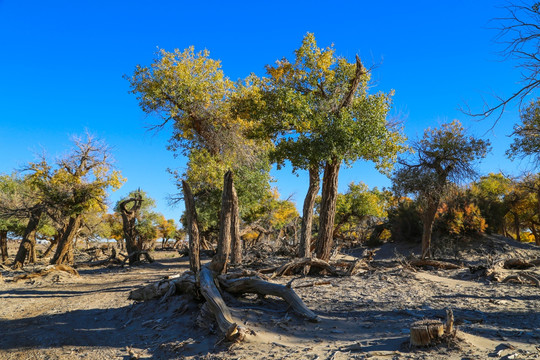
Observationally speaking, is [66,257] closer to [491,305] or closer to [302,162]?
[302,162]

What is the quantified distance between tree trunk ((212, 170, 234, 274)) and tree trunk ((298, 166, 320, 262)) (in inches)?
145

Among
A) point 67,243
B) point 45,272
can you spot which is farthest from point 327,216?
point 67,243

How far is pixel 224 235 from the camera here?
381 inches

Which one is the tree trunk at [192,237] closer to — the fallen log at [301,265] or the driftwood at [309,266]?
the driftwood at [309,266]

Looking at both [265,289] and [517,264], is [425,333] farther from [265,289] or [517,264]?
[517,264]

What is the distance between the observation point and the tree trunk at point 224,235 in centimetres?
839

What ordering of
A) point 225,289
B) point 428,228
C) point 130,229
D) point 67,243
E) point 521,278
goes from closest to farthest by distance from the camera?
point 225,289 → point 521,278 → point 428,228 → point 67,243 → point 130,229

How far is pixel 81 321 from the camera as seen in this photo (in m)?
8.34

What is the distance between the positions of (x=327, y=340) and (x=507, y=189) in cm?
Answer: 3383

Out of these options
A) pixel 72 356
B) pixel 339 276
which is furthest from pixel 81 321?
pixel 339 276

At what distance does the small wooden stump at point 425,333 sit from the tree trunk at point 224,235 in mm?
4603

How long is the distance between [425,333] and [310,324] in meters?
2.18

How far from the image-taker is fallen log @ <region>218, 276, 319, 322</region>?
6.80 meters

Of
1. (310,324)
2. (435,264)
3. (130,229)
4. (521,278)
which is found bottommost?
(310,324)
